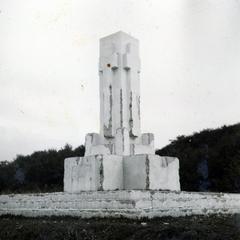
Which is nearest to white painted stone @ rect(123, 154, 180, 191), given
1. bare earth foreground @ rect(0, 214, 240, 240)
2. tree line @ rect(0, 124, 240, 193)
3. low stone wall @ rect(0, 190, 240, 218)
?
low stone wall @ rect(0, 190, 240, 218)

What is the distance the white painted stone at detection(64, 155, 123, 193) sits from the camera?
11.0 meters

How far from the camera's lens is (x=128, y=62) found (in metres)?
12.6

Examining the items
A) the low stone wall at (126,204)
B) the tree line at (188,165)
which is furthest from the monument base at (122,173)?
the tree line at (188,165)

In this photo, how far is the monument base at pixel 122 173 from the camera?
36.1 feet

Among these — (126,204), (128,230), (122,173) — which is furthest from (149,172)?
(128,230)

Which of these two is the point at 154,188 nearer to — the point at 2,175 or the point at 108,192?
the point at 108,192

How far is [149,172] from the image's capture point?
A: 11.0m

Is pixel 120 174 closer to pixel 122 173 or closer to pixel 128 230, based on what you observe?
pixel 122 173

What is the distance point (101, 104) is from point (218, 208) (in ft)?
13.3

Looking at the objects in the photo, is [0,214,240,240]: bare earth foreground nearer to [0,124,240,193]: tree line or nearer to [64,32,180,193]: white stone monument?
[64,32,180,193]: white stone monument

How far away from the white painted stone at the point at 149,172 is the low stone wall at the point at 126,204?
29.3 inches

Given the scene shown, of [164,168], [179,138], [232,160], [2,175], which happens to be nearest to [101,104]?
[164,168]

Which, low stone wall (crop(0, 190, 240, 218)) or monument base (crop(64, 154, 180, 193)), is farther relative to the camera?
monument base (crop(64, 154, 180, 193))

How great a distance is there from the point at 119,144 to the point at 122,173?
78 centimetres
